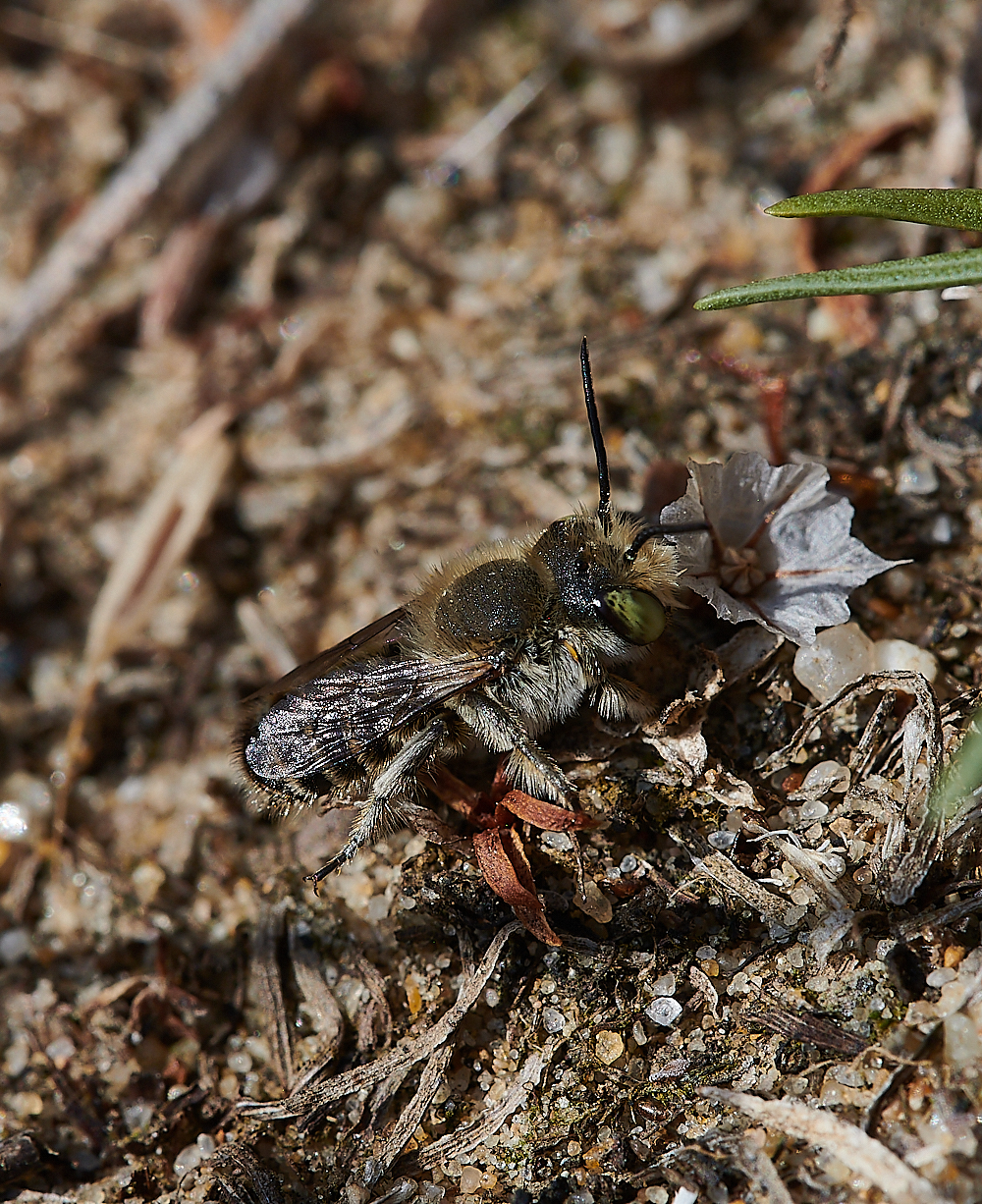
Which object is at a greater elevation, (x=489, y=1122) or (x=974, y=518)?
(x=974, y=518)

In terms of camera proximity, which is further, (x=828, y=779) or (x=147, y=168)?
(x=147, y=168)

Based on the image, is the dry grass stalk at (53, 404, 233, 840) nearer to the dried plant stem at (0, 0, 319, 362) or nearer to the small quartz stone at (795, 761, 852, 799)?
the dried plant stem at (0, 0, 319, 362)

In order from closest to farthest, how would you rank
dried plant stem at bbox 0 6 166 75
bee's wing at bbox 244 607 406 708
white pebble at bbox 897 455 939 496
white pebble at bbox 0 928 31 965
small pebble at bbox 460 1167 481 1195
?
1. small pebble at bbox 460 1167 481 1195
2. bee's wing at bbox 244 607 406 708
3. white pebble at bbox 897 455 939 496
4. white pebble at bbox 0 928 31 965
5. dried plant stem at bbox 0 6 166 75

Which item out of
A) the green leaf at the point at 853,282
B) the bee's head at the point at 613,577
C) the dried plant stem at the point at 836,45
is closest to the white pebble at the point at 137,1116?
the bee's head at the point at 613,577

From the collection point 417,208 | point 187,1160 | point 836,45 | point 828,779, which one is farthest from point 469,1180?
point 417,208

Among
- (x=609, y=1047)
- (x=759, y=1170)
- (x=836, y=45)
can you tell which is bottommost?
(x=759, y=1170)

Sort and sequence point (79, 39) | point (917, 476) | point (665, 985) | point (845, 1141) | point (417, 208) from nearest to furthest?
point (845, 1141) → point (665, 985) → point (917, 476) → point (417, 208) → point (79, 39)

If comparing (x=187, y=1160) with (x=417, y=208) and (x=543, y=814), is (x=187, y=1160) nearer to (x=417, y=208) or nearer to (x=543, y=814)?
(x=543, y=814)

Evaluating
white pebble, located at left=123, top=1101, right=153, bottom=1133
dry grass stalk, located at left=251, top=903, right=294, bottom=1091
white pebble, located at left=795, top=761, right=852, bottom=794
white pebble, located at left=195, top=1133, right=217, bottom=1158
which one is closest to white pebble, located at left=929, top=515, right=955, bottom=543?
white pebble, located at left=795, top=761, right=852, bottom=794
